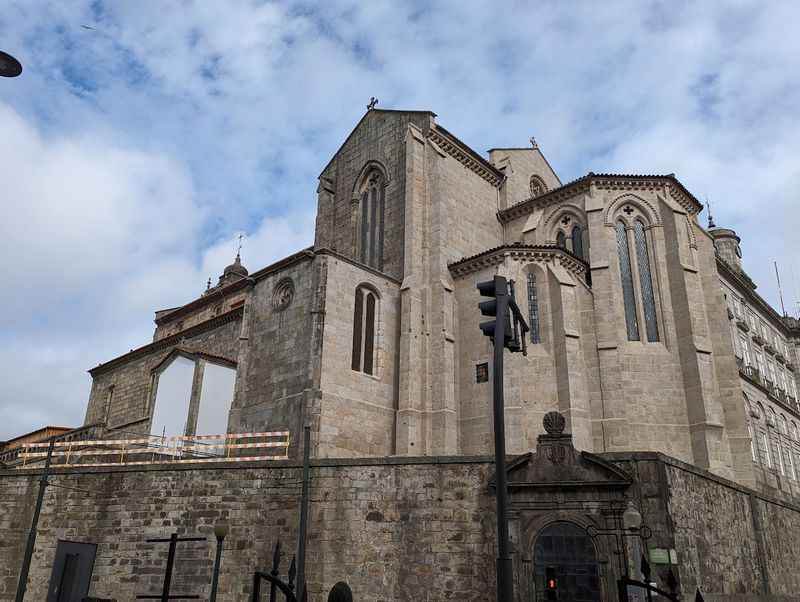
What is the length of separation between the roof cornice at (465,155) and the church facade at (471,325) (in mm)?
88

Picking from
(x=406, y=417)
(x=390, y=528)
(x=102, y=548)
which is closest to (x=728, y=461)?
(x=406, y=417)

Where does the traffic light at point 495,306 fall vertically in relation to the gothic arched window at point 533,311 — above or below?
below

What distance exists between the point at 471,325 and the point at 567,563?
13.1 metres

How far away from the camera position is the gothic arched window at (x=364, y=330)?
25.5 m

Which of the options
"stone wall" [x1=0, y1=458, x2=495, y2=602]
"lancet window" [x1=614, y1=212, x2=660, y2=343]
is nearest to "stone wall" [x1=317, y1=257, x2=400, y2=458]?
"stone wall" [x1=0, y1=458, x2=495, y2=602]

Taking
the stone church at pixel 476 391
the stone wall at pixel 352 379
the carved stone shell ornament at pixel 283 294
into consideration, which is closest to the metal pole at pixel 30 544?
the stone church at pixel 476 391

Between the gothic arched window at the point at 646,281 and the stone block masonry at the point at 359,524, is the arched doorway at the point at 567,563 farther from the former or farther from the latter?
the gothic arched window at the point at 646,281

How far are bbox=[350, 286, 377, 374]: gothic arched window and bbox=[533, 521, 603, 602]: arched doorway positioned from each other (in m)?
11.6

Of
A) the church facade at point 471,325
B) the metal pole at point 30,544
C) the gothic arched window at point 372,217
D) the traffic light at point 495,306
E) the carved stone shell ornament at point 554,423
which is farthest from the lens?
the gothic arched window at point 372,217

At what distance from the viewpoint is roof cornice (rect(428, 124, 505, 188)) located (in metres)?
30.5

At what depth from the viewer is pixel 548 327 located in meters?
25.6

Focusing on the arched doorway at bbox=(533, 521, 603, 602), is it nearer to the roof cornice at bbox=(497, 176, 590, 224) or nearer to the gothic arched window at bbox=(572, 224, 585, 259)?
the gothic arched window at bbox=(572, 224, 585, 259)

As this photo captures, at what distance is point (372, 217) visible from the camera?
31.3m

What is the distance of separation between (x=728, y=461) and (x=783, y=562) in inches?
168
